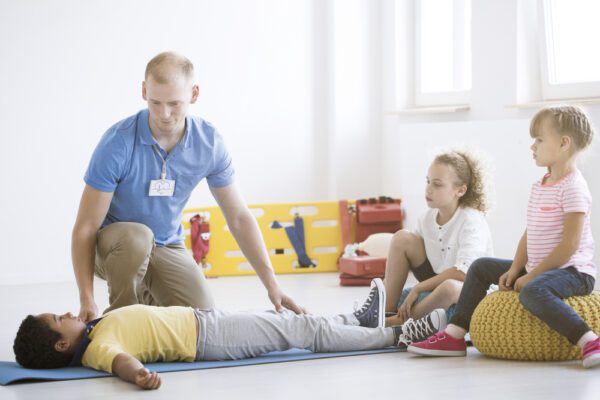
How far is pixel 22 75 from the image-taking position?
195 inches

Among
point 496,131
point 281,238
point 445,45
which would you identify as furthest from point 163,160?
point 445,45

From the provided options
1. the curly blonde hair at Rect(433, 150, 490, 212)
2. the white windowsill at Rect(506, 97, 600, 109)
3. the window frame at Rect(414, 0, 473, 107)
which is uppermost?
the window frame at Rect(414, 0, 473, 107)

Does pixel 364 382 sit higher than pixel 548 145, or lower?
lower

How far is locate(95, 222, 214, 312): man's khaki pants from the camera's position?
2760 mm

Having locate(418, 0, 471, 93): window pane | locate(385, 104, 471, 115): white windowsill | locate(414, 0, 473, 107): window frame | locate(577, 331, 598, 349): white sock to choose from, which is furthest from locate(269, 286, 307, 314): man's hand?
locate(418, 0, 471, 93): window pane

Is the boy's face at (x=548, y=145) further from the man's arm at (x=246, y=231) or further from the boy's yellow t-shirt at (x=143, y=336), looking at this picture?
the boy's yellow t-shirt at (x=143, y=336)

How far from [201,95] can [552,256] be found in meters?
3.16

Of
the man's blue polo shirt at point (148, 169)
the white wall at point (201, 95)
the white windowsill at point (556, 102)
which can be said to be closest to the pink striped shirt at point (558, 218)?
the man's blue polo shirt at point (148, 169)

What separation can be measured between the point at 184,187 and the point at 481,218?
39.4 inches

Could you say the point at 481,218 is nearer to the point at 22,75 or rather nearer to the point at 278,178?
the point at 278,178

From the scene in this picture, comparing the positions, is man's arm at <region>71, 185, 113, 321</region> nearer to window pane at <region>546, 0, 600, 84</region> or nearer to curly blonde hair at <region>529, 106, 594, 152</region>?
curly blonde hair at <region>529, 106, 594, 152</region>

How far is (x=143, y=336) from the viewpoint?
96.3 inches

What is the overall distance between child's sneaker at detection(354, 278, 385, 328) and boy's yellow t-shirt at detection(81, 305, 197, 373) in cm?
55

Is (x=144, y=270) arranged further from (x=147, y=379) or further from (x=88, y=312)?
(x=147, y=379)
